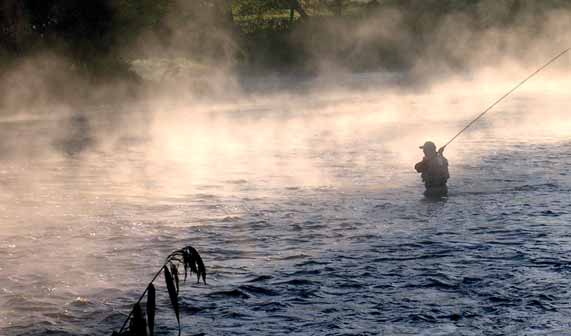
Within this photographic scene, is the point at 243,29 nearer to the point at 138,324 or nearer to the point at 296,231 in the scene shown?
the point at 296,231

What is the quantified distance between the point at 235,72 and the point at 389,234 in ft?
114

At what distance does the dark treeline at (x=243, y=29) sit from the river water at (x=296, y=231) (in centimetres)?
1111

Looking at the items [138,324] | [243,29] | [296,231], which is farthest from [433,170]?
[243,29]

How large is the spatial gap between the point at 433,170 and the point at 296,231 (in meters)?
2.87

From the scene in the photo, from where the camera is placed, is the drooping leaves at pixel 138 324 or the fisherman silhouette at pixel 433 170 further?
the fisherman silhouette at pixel 433 170

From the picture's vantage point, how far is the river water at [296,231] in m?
10.3

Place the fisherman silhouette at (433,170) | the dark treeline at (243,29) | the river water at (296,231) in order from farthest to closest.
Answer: the dark treeline at (243,29)
the fisherman silhouette at (433,170)
the river water at (296,231)

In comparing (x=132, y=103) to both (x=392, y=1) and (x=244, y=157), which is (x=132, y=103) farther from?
(x=392, y=1)

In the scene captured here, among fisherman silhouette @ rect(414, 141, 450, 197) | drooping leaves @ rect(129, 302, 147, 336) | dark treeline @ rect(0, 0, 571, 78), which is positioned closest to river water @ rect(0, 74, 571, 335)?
fisherman silhouette @ rect(414, 141, 450, 197)

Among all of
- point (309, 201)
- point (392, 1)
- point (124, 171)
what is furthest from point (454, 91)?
point (309, 201)

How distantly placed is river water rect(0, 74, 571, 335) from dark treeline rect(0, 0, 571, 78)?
11110 mm

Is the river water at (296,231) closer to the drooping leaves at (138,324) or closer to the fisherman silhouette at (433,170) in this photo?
the fisherman silhouette at (433,170)

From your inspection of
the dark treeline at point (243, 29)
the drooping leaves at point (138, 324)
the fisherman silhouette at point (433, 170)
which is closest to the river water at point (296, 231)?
the fisherman silhouette at point (433, 170)

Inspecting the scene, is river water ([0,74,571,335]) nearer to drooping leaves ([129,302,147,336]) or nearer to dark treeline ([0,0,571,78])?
drooping leaves ([129,302,147,336])
